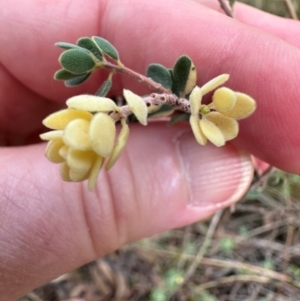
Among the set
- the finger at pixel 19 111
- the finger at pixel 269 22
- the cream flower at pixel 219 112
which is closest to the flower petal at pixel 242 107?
the cream flower at pixel 219 112

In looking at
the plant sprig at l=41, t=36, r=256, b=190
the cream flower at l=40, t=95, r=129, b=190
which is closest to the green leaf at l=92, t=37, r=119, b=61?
the plant sprig at l=41, t=36, r=256, b=190

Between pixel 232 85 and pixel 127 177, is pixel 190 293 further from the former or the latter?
pixel 232 85

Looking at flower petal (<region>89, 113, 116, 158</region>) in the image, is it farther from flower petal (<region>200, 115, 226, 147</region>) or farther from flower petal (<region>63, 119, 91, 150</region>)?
flower petal (<region>200, 115, 226, 147</region>)

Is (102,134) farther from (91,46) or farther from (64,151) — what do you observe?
(91,46)

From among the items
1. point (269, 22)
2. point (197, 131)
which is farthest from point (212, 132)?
point (269, 22)

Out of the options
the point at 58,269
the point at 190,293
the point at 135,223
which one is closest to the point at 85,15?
the point at 135,223

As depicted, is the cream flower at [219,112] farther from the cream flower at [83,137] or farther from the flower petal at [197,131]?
the cream flower at [83,137]

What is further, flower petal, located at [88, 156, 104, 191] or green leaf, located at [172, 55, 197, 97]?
green leaf, located at [172, 55, 197, 97]
